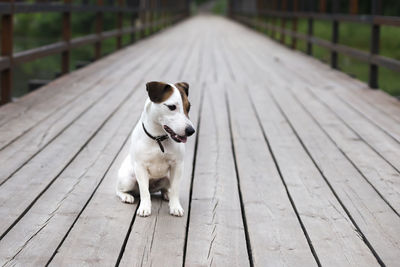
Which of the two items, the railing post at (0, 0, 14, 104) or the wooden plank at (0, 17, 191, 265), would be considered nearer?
the wooden plank at (0, 17, 191, 265)

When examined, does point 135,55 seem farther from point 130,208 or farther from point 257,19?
point 257,19

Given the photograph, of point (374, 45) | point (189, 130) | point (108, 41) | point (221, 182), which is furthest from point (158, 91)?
point (108, 41)

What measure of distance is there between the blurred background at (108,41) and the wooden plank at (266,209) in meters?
3.01

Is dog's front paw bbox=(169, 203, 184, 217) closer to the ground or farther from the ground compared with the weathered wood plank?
closer to the ground

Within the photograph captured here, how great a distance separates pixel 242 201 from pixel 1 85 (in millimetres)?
2715

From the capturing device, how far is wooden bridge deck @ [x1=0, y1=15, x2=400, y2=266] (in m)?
2.12

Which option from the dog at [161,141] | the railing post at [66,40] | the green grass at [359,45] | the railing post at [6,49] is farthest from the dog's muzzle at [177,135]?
the green grass at [359,45]

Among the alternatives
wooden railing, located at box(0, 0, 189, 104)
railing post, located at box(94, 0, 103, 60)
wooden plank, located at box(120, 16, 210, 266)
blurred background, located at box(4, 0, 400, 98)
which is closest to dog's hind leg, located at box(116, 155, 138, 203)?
wooden plank, located at box(120, 16, 210, 266)

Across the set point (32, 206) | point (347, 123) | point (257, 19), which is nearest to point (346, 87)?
point (347, 123)

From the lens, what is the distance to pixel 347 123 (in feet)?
14.2

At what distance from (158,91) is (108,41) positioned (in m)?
20.6

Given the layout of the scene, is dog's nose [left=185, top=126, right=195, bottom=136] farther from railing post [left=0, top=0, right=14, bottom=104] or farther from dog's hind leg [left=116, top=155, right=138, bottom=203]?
railing post [left=0, top=0, right=14, bottom=104]

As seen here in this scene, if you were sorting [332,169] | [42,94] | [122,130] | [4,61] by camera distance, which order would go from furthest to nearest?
1. [42,94]
2. [4,61]
3. [122,130]
4. [332,169]

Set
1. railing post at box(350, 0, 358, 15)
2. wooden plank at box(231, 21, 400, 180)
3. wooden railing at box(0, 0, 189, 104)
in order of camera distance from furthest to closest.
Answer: railing post at box(350, 0, 358, 15)
wooden railing at box(0, 0, 189, 104)
wooden plank at box(231, 21, 400, 180)
